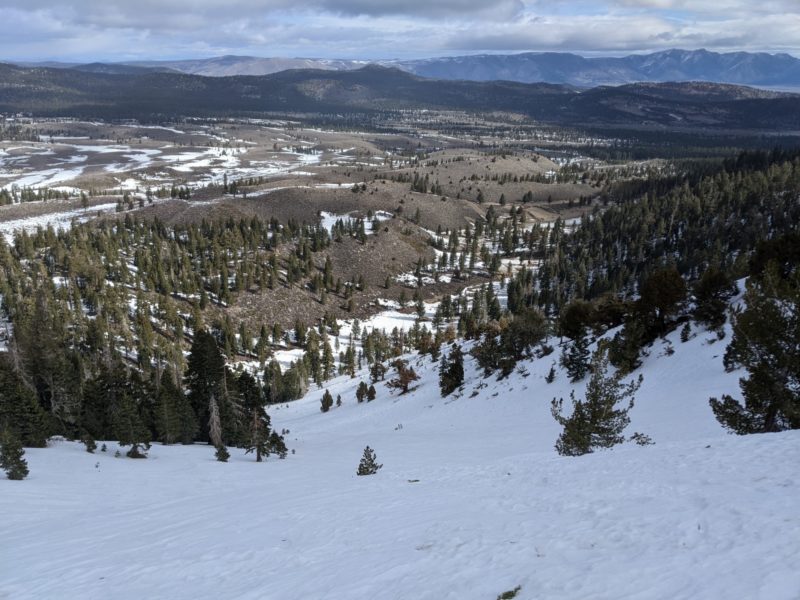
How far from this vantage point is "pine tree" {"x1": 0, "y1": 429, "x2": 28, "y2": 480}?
29.0 metres

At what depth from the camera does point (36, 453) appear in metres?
38.1

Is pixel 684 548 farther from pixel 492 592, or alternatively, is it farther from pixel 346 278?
pixel 346 278

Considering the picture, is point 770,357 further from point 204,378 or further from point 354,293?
point 354,293

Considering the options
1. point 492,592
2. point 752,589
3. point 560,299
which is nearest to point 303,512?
point 492,592

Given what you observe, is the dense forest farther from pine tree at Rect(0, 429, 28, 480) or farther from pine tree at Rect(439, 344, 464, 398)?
pine tree at Rect(0, 429, 28, 480)

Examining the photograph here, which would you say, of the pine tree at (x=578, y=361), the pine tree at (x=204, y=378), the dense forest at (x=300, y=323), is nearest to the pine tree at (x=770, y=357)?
the dense forest at (x=300, y=323)

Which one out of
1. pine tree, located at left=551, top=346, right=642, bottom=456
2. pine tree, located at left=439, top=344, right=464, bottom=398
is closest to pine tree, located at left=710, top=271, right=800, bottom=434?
pine tree, located at left=551, top=346, right=642, bottom=456

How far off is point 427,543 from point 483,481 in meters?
8.99

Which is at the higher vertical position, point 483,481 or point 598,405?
point 598,405

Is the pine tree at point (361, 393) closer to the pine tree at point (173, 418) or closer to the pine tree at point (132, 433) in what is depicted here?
the pine tree at point (173, 418)

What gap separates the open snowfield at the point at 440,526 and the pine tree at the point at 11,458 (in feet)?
2.64

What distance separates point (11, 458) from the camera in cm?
2923

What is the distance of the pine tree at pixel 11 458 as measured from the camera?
1142 inches

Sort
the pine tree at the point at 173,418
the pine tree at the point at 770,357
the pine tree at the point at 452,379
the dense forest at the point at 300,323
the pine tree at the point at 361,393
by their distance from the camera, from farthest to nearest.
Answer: the pine tree at the point at 361,393
the pine tree at the point at 452,379
the pine tree at the point at 173,418
the dense forest at the point at 300,323
the pine tree at the point at 770,357
